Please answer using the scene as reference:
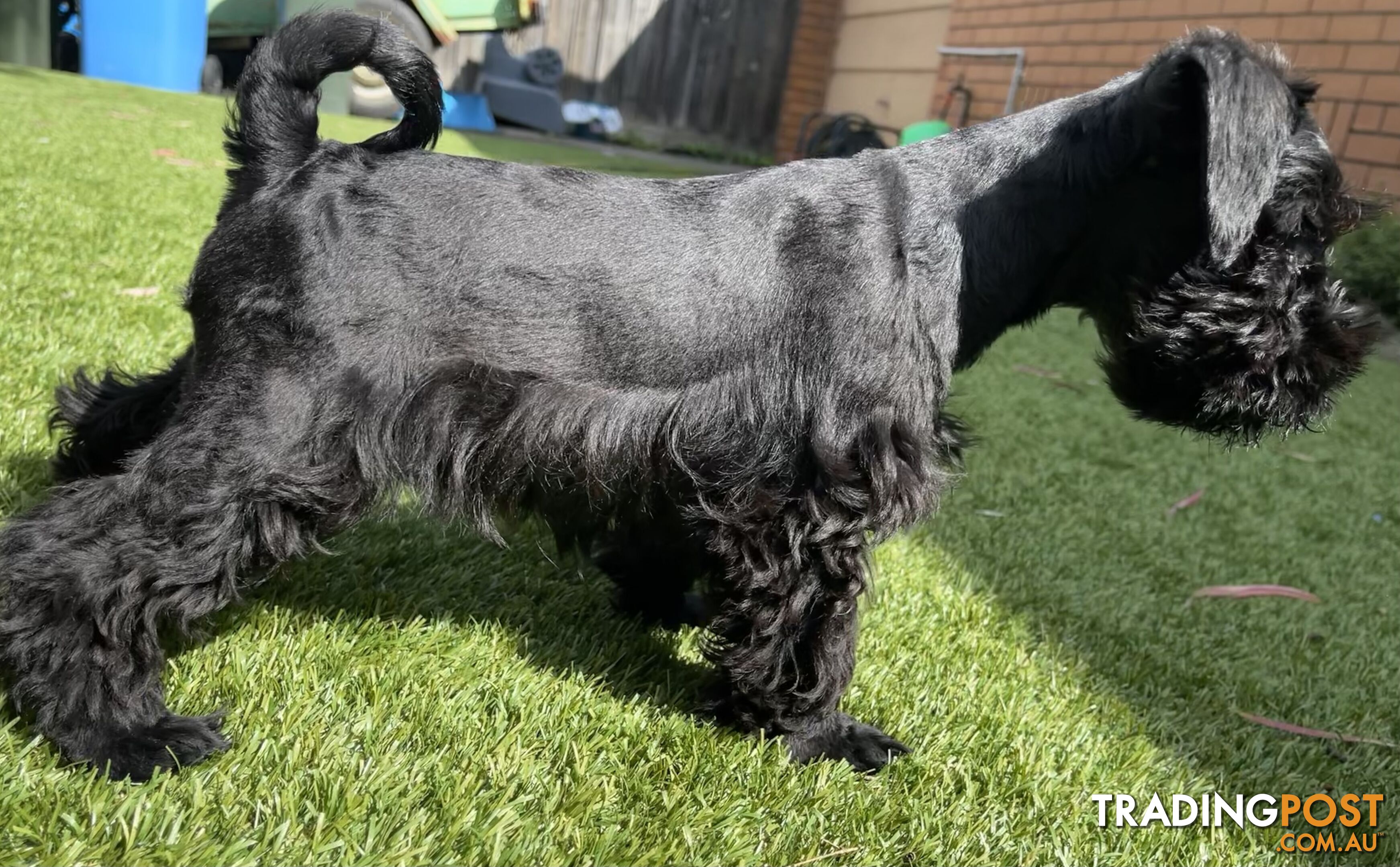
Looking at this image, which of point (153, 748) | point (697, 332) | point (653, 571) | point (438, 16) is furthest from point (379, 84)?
point (153, 748)

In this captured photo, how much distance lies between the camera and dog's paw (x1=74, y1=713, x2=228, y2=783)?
168 cm

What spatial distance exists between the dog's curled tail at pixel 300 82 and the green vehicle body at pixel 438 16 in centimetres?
1010

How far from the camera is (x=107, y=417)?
7.71 feet

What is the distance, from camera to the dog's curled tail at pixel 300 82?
201 cm

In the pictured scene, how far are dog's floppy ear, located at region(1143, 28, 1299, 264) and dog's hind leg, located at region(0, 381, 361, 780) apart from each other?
1.77 m

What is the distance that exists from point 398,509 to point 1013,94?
375 inches

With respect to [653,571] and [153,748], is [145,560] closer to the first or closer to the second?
[153,748]

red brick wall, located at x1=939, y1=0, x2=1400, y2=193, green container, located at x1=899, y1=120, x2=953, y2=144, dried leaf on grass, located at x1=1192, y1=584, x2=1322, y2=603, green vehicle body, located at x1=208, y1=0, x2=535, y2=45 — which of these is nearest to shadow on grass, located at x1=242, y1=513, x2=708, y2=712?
dried leaf on grass, located at x1=1192, y1=584, x2=1322, y2=603

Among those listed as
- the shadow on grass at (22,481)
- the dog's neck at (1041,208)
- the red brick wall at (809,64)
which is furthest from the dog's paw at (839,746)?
the red brick wall at (809,64)

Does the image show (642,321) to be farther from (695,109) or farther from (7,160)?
(695,109)

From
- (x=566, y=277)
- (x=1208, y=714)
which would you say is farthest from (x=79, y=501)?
(x=1208, y=714)

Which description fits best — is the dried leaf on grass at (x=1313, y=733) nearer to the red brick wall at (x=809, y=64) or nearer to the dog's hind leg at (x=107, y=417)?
the dog's hind leg at (x=107, y=417)

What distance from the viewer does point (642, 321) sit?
6.47ft

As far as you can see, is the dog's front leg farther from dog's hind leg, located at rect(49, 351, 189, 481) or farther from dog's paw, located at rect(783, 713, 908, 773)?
dog's hind leg, located at rect(49, 351, 189, 481)
